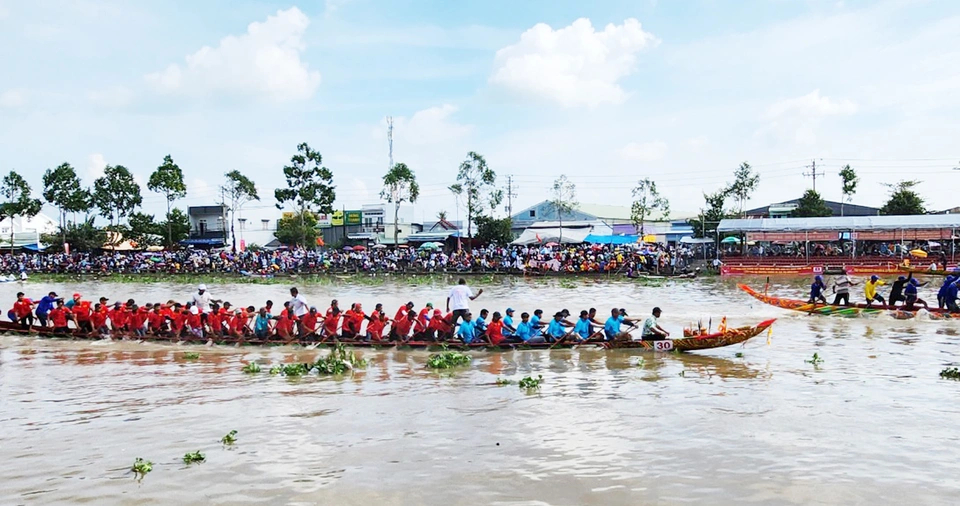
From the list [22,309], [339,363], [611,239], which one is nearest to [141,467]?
[339,363]

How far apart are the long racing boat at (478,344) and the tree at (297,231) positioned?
42168 mm

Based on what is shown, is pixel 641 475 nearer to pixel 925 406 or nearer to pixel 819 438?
pixel 819 438

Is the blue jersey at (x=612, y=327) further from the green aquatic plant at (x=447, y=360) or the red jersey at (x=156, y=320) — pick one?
the red jersey at (x=156, y=320)

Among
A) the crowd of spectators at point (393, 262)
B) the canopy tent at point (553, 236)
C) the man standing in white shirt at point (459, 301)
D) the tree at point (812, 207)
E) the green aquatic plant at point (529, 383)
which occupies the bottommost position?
the green aquatic plant at point (529, 383)

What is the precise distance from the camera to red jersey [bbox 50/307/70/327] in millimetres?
19328

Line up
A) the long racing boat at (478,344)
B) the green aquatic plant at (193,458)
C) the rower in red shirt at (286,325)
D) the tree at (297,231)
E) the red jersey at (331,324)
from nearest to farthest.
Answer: the green aquatic plant at (193,458)
the long racing boat at (478,344)
the red jersey at (331,324)
the rower in red shirt at (286,325)
the tree at (297,231)

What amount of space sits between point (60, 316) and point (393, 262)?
2652 centimetres

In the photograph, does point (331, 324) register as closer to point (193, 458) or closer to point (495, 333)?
point (495, 333)

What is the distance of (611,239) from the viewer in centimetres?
5025

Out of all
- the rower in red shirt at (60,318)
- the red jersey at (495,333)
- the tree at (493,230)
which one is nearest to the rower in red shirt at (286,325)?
the red jersey at (495,333)

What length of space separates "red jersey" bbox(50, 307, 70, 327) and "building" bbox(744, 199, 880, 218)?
4852cm

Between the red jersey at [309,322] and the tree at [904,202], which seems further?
the tree at [904,202]

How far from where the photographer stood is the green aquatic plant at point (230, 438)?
9352 mm

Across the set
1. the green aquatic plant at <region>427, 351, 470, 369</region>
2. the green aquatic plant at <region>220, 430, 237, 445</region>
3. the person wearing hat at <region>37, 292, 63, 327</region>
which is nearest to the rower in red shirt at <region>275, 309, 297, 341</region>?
the green aquatic plant at <region>427, 351, 470, 369</region>
